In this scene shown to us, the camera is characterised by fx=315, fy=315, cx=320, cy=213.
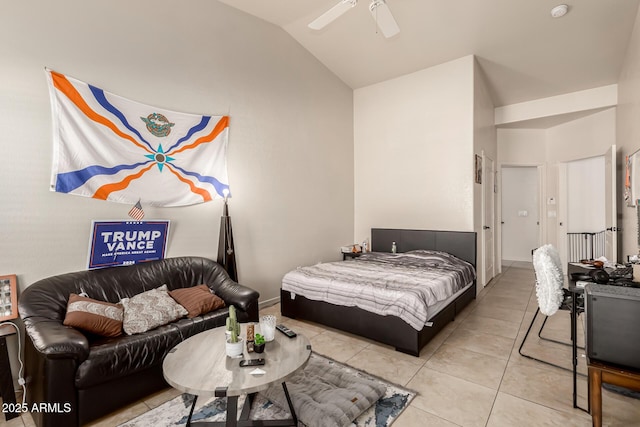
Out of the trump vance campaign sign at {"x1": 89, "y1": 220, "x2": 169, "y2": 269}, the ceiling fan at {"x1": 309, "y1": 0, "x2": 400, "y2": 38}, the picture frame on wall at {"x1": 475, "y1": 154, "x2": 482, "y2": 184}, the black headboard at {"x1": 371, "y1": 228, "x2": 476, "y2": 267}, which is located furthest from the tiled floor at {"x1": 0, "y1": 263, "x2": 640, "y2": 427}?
the ceiling fan at {"x1": 309, "y1": 0, "x2": 400, "y2": 38}

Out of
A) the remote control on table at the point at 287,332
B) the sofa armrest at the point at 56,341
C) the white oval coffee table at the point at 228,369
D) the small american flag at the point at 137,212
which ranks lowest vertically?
the white oval coffee table at the point at 228,369

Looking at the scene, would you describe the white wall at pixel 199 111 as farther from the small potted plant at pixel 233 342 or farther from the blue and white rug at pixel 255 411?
the small potted plant at pixel 233 342

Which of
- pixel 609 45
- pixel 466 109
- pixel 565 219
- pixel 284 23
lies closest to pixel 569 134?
pixel 565 219

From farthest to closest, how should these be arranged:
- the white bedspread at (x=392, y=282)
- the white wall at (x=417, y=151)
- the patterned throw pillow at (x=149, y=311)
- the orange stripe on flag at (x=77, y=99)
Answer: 1. the white wall at (x=417, y=151)
2. the white bedspread at (x=392, y=282)
3. the orange stripe on flag at (x=77, y=99)
4. the patterned throw pillow at (x=149, y=311)

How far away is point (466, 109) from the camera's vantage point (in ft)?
14.3

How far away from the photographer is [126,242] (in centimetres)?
289

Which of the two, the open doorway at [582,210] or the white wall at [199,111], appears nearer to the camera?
the white wall at [199,111]

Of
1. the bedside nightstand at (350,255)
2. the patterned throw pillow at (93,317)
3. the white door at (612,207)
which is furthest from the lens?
the bedside nightstand at (350,255)

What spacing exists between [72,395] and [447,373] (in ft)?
8.24

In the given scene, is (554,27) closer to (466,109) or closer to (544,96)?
(466,109)

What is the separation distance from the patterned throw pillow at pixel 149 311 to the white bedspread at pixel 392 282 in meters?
1.34

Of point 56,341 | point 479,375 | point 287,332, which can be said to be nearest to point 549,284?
point 479,375

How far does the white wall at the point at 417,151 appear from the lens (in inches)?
174

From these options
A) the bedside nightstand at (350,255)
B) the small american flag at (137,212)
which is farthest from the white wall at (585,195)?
the small american flag at (137,212)
